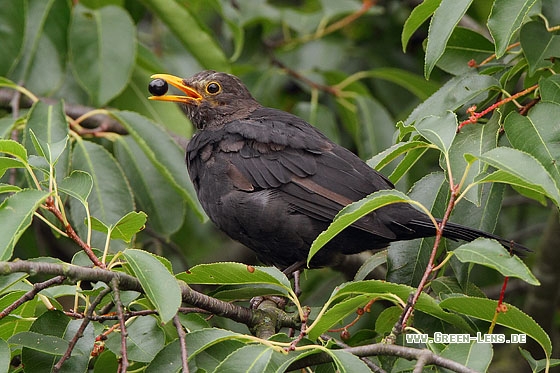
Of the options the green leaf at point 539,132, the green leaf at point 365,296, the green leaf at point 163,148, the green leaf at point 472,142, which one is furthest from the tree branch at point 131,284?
the green leaf at point 163,148

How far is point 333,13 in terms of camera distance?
5863 millimetres

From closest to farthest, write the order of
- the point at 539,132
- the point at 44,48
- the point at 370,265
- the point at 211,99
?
the point at 539,132 < the point at 370,265 < the point at 211,99 < the point at 44,48

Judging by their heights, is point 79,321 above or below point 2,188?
below

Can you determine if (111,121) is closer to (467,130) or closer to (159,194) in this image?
(159,194)

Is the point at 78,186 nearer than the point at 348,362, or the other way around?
the point at 348,362

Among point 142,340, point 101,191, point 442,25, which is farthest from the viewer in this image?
point 101,191

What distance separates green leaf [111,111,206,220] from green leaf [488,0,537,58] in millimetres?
1925

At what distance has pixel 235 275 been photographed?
2.95m

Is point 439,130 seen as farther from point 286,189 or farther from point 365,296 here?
point 286,189

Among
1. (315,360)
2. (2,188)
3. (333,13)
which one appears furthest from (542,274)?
(2,188)

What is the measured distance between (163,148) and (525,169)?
8.34 ft

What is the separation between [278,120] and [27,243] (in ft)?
5.93

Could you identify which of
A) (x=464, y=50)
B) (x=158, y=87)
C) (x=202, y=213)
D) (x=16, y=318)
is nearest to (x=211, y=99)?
(x=158, y=87)

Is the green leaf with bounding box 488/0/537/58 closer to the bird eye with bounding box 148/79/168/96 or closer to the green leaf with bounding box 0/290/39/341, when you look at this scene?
the green leaf with bounding box 0/290/39/341
